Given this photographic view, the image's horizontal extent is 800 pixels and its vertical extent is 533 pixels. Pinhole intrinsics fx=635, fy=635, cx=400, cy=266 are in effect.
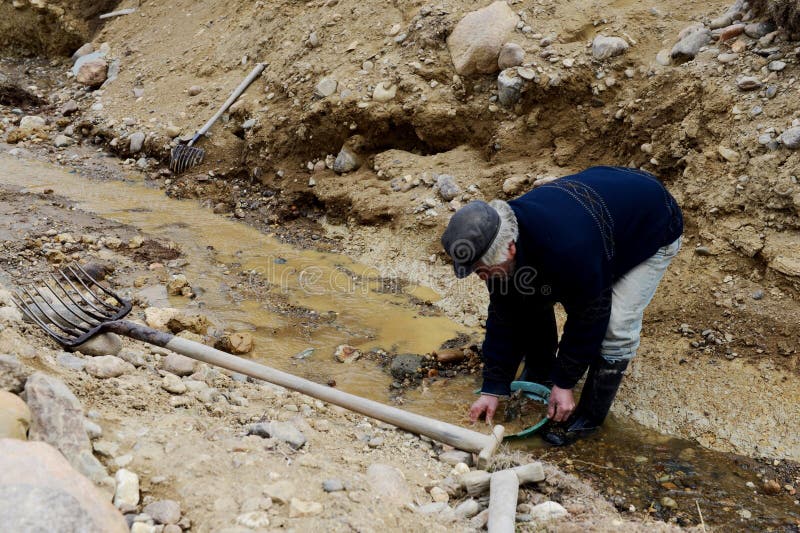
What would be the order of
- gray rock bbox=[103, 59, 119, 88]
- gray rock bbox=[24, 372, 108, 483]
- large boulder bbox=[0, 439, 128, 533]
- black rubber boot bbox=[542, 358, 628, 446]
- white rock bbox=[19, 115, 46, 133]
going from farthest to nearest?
gray rock bbox=[103, 59, 119, 88] → white rock bbox=[19, 115, 46, 133] → black rubber boot bbox=[542, 358, 628, 446] → gray rock bbox=[24, 372, 108, 483] → large boulder bbox=[0, 439, 128, 533]

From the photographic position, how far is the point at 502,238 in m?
2.53

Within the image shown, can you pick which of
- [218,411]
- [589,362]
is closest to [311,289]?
[218,411]

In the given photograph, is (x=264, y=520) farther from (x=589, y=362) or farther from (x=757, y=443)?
(x=757, y=443)

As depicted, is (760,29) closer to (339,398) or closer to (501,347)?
(501,347)

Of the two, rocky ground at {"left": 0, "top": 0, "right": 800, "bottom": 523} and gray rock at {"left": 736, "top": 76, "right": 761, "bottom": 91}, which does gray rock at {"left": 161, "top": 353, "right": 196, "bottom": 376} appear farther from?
gray rock at {"left": 736, "top": 76, "right": 761, "bottom": 91}

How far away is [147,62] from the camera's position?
8.88m

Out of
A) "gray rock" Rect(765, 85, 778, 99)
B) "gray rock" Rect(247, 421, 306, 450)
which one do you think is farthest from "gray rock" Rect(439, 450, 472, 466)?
"gray rock" Rect(765, 85, 778, 99)

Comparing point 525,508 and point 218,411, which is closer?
point 525,508

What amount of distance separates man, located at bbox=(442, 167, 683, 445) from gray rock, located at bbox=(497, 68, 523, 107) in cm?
263

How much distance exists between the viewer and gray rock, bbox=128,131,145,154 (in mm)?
7660

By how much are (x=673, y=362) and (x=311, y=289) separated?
271 centimetres

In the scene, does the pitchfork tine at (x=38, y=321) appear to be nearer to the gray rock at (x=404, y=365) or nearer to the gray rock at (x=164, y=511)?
the gray rock at (x=164, y=511)

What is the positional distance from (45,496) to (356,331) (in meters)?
2.94

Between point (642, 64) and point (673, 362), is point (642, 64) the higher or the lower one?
the higher one
